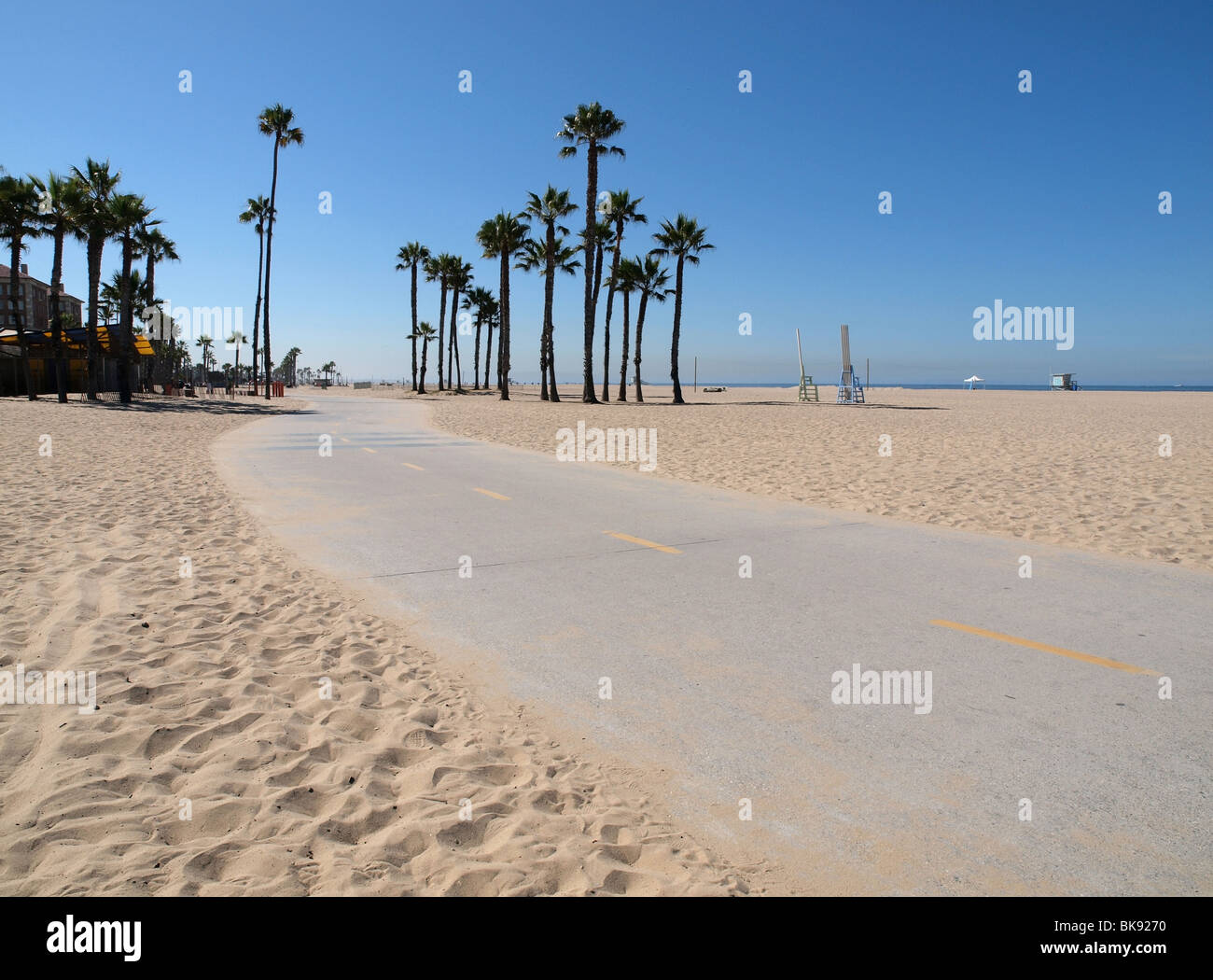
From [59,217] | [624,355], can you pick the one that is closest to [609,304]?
[624,355]

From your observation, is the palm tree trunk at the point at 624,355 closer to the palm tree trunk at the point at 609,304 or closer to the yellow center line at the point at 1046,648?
the palm tree trunk at the point at 609,304

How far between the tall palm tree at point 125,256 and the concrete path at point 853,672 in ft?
116

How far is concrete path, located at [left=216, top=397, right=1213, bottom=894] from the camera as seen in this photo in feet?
9.93

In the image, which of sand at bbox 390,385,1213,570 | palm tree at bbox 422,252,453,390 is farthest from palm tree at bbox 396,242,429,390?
sand at bbox 390,385,1213,570

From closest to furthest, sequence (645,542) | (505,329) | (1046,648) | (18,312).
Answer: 1. (1046,648)
2. (645,542)
3. (18,312)
4. (505,329)

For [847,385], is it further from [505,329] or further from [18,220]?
[18,220]

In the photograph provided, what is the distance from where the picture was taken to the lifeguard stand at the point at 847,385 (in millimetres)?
45312

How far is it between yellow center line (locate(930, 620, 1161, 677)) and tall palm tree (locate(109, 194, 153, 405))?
136 ft

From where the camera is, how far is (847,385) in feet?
154

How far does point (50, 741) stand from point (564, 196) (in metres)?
45.9

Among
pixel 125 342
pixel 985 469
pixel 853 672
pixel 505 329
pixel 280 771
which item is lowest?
pixel 280 771

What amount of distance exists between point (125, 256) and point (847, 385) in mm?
43319
